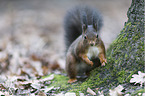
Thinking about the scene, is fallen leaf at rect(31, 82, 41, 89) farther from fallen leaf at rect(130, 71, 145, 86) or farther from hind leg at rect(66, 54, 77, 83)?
fallen leaf at rect(130, 71, 145, 86)

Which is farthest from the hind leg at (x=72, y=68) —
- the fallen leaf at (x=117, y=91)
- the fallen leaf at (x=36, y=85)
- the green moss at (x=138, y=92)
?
the green moss at (x=138, y=92)

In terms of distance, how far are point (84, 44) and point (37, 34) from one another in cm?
605

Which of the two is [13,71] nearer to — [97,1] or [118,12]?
[118,12]

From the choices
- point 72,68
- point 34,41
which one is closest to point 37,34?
point 34,41

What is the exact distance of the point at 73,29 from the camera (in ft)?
12.5

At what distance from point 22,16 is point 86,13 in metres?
8.03

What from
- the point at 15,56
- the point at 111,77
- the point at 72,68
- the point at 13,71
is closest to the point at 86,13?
the point at 72,68

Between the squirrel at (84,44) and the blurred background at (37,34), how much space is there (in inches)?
17.0

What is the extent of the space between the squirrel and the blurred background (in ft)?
1.42

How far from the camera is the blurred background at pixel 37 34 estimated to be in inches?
197

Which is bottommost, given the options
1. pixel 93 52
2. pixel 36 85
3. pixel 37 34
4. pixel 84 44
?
pixel 36 85

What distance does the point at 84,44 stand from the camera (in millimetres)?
2793

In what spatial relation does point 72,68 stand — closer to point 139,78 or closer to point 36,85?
point 36,85

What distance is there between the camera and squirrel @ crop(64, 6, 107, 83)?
8.99ft
